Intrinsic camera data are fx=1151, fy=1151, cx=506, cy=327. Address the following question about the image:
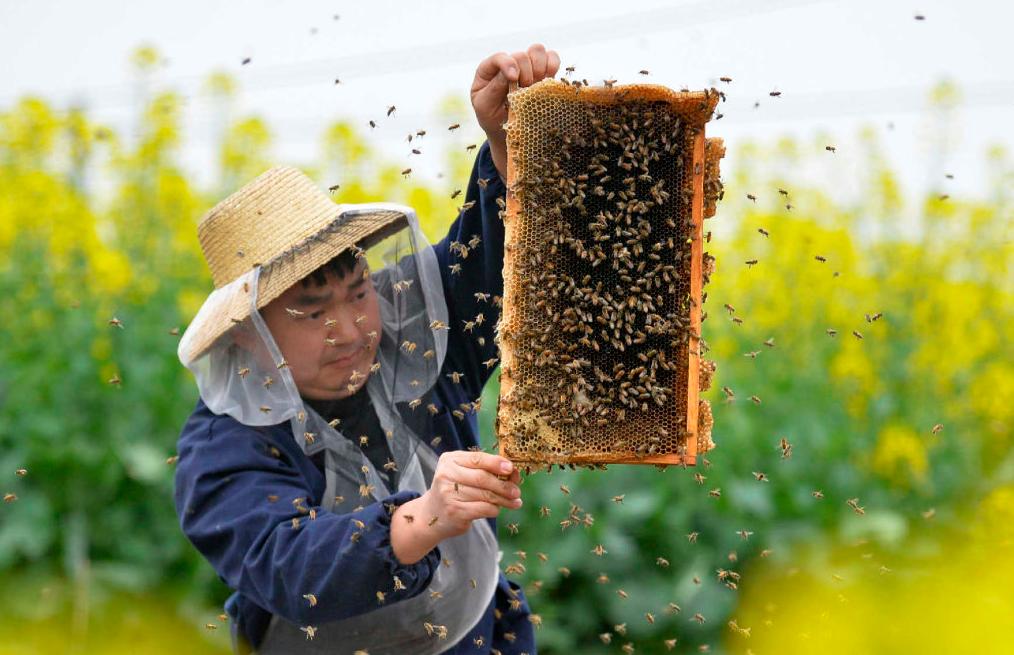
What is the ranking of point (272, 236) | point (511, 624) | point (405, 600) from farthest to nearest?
1. point (511, 624)
2. point (272, 236)
3. point (405, 600)

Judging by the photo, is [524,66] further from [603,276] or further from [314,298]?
[314,298]

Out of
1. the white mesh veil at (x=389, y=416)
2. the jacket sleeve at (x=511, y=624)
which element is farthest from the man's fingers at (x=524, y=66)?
the jacket sleeve at (x=511, y=624)

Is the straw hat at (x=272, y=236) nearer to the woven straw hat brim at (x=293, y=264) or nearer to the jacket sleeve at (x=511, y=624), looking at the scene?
the woven straw hat brim at (x=293, y=264)

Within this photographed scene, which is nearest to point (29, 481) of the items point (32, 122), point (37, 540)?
point (37, 540)

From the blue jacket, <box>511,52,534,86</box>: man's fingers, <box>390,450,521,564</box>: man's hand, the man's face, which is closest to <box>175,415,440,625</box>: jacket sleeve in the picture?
the blue jacket

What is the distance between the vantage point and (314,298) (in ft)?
12.0

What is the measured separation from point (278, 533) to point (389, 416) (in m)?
0.55

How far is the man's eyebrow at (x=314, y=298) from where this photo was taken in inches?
144

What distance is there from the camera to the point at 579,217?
312cm

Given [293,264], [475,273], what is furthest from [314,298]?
[475,273]

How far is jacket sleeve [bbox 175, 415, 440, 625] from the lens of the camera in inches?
126

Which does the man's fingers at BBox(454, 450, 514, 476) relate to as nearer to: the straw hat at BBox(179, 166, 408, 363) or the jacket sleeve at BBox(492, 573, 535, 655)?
the straw hat at BBox(179, 166, 408, 363)

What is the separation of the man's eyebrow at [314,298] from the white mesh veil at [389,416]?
0.15m

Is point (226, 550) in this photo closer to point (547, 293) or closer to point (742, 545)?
point (547, 293)
